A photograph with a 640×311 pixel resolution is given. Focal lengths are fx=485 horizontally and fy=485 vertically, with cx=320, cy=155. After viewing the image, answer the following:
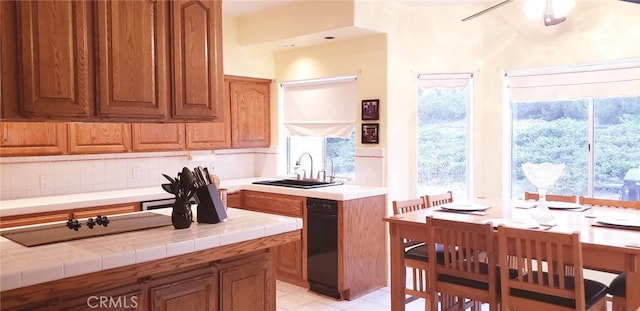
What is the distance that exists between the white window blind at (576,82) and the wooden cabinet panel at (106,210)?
3645mm

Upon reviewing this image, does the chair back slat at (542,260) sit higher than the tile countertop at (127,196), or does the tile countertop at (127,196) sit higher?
the tile countertop at (127,196)

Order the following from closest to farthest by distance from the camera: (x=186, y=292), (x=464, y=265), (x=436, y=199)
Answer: (x=186, y=292) < (x=464, y=265) < (x=436, y=199)

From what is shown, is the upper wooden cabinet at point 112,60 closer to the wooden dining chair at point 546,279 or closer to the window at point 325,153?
the wooden dining chair at point 546,279

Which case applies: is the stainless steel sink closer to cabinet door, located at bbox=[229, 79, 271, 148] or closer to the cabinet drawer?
the cabinet drawer

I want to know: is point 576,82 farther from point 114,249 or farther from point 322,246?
point 114,249

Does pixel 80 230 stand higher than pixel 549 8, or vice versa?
pixel 549 8

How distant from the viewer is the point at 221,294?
2508 millimetres

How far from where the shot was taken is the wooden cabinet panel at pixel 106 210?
3791 mm

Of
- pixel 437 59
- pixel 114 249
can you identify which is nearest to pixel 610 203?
pixel 437 59

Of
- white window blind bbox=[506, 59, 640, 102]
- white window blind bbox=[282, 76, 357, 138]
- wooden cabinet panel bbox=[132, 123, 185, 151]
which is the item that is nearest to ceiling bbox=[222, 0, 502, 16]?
white window blind bbox=[506, 59, 640, 102]

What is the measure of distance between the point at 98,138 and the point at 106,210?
72 cm

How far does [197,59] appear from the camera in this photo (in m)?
2.76

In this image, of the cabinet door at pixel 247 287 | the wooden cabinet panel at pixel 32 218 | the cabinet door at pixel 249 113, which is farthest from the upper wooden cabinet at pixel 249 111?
the cabinet door at pixel 247 287

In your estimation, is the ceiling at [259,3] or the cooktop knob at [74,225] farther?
the ceiling at [259,3]
